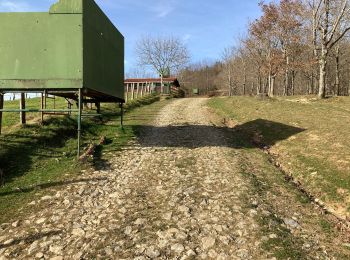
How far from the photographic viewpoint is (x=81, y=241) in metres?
7.11

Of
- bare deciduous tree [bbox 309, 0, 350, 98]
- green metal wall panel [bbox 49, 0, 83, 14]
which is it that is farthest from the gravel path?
bare deciduous tree [bbox 309, 0, 350, 98]

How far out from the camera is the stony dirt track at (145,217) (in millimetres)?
6828

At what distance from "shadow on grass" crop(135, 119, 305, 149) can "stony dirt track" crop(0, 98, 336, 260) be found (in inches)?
126

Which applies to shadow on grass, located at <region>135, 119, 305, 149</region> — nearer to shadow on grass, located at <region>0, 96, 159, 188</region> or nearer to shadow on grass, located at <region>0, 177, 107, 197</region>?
shadow on grass, located at <region>0, 96, 159, 188</region>

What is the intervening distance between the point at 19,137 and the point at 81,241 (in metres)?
8.36

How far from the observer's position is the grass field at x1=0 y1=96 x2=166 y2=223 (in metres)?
9.53

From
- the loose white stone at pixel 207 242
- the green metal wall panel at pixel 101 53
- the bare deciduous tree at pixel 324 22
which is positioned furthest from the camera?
the bare deciduous tree at pixel 324 22

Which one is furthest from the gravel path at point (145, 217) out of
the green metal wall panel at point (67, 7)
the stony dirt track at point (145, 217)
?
the green metal wall panel at point (67, 7)

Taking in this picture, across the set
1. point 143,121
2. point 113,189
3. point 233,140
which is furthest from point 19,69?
point 143,121

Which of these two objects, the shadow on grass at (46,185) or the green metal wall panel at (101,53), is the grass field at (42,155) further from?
the green metal wall panel at (101,53)

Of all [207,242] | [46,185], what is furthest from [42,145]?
[207,242]

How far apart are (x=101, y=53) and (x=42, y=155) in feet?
14.8

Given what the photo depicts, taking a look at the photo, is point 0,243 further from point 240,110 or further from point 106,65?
point 240,110

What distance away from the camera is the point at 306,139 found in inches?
654
